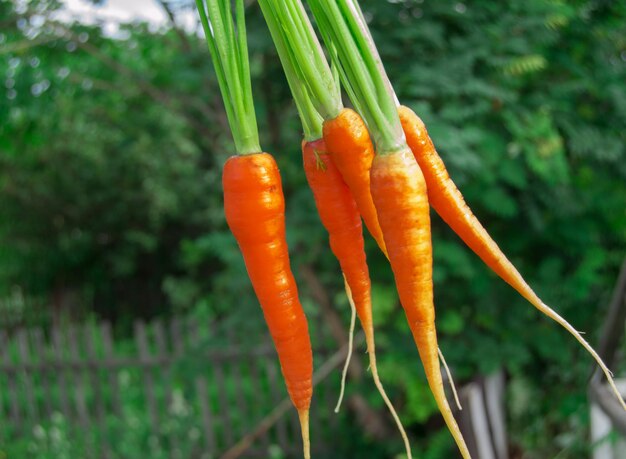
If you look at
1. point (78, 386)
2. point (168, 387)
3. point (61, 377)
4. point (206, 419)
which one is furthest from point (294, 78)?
point (61, 377)

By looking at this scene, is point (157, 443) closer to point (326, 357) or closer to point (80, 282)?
point (326, 357)

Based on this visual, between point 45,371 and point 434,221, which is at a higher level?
point 434,221

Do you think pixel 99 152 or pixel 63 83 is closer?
pixel 63 83

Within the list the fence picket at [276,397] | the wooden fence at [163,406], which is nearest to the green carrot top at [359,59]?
the wooden fence at [163,406]

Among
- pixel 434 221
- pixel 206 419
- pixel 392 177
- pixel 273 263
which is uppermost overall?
pixel 392 177

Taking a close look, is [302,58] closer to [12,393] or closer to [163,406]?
[163,406]

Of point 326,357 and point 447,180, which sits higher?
point 447,180

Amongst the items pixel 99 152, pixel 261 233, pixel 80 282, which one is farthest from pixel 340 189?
pixel 80 282
